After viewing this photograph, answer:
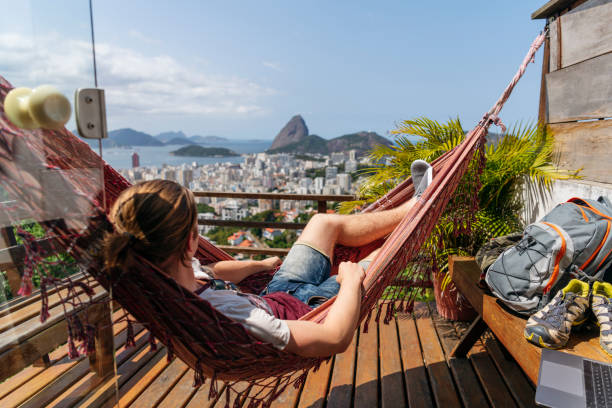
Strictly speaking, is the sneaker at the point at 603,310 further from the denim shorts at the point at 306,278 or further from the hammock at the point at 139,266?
the denim shorts at the point at 306,278

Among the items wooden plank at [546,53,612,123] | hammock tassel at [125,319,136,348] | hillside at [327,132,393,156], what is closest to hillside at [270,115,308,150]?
hillside at [327,132,393,156]

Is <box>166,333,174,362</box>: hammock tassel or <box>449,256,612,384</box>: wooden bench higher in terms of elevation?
<box>166,333,174,362</box>: hammock tassel

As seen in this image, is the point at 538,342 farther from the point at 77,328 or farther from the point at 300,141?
the point at 300,141

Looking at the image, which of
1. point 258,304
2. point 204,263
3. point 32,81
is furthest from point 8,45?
point 204,263

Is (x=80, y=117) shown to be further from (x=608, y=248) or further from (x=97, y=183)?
(x=608, y=248)

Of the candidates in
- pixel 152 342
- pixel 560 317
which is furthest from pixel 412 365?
pixel 152 342

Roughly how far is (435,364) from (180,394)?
1224 millimetres

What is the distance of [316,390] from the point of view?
1723 millimetres

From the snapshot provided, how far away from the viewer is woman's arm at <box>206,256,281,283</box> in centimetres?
150

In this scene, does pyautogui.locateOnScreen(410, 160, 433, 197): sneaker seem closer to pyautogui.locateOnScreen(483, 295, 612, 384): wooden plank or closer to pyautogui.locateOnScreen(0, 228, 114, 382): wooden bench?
pyautogui.locateOnScreen(483, 295, 612, 384): wooden plank

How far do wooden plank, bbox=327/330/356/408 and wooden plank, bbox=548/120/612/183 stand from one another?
151 cm

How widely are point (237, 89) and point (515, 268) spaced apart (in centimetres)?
4622

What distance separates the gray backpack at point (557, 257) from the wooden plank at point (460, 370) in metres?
0.55

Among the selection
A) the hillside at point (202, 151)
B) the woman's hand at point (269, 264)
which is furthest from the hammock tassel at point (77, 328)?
the hillside at point (202, 151)
